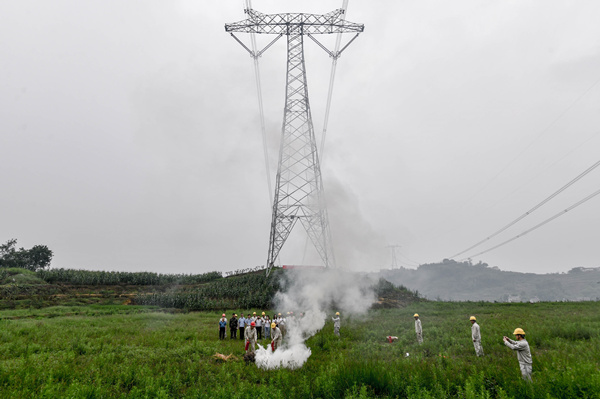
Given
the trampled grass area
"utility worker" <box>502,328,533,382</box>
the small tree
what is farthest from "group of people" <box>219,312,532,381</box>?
the small tree

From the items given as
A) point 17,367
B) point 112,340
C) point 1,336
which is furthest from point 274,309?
point 17,367

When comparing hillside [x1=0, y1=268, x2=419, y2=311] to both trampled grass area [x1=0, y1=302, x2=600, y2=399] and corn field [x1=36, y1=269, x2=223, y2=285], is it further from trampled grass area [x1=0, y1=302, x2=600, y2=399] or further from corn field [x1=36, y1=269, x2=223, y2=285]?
trampled grass area [x1=0, y1=302, x2=600, y2=399]

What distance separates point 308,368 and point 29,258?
→ 104 meters

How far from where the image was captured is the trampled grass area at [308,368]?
894 cm

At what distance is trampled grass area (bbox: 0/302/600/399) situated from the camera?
8.94 meters

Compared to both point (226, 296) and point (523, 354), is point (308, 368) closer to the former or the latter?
point (523, 354)

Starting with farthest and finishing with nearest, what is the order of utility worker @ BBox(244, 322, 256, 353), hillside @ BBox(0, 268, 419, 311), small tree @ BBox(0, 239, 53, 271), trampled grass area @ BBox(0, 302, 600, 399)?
small tree @ BBox(0, 239, 53, 271)
hillside @ BBox(0, 268, 419, 311)
utility worker @ BBox(244, 322, 256, 353)
trampled grass area @ BBox(0, 302, 600, 399)

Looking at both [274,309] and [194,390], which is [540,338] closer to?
[194,390]

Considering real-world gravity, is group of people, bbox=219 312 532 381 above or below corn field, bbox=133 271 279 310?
below

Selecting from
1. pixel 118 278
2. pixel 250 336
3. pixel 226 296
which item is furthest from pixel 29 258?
pixel 250 336

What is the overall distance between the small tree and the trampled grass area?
84965 millimetres

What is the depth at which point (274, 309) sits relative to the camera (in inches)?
1403

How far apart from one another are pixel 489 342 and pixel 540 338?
254 cm

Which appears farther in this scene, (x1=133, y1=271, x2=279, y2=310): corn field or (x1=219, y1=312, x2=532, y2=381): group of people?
(x1=133, y1=271, x2=279, y2=310): corn field
